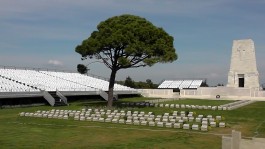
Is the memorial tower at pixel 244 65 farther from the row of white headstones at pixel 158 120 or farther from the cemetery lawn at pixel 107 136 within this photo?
the cemetery lawn at pixel 107 136

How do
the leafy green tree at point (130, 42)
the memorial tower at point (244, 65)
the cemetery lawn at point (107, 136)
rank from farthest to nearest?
the memorial tower at point (244, 65) → the leafy green tree at point (130, 42) → the cemetery lawn at point (107, 136)

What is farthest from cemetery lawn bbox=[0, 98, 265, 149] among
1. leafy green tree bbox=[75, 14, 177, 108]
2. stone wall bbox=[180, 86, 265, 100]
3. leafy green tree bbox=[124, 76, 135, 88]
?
leafy green tree bbox=[124, 76, 135, 88]

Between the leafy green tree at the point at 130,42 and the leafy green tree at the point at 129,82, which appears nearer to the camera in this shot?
the leafy green tree at the point at 130,42

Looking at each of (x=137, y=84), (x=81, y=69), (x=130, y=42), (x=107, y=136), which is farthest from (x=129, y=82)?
(x=107, y=136)

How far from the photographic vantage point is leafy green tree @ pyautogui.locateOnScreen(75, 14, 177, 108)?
32750 mm

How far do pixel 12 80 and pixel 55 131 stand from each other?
28.1m

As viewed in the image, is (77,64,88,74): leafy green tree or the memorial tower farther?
(77,64,88,74): leafy green tree

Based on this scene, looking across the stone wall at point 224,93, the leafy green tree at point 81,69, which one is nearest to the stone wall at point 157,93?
the stone wall at point 224,93

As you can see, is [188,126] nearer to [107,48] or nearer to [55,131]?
[55,131]

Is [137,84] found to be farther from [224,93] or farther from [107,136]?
[107,136]

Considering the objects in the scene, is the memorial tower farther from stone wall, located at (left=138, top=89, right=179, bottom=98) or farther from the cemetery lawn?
the cemetery lawn

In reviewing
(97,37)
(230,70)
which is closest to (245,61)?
(230,70)

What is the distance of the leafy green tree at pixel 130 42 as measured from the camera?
107ft

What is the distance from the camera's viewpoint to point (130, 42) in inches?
1289
